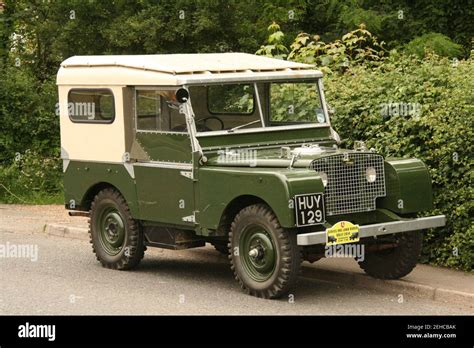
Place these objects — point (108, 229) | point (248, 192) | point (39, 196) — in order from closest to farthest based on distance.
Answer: point (248, 192), point (108, 229), point (39, 196)

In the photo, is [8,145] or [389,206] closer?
[389,206]

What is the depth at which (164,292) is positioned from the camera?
37.2 ft

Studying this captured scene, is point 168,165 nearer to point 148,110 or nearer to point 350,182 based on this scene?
point 148,110

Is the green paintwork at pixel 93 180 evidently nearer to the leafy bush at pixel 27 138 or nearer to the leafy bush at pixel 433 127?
the leafy bush at pixel 433 127

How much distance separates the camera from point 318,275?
39.3 ft

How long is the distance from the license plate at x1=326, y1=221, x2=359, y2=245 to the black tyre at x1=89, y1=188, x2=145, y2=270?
2.78 metres

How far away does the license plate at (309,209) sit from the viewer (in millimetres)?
10234

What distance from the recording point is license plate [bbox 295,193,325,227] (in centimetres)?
1023

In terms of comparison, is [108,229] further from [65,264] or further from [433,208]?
[433,208]

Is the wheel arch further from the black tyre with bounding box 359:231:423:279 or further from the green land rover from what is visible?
the black tyre with bounding box 359:231:423:279

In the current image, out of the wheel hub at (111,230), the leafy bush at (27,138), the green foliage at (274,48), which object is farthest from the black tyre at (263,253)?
the leafy bush at (27,138)

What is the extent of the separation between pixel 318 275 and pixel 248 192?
69.4 inches

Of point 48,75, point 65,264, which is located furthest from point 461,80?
point 48,75

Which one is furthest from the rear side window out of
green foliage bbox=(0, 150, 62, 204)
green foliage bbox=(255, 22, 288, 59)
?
green foliage bbox=(0, 150, 62, 204)
